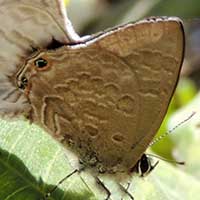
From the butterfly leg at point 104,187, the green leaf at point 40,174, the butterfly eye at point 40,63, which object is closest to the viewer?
A: the green leaf at point 40,174

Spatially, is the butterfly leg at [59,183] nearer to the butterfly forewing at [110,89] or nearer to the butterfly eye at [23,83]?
the butterfly forewing at [110,89]

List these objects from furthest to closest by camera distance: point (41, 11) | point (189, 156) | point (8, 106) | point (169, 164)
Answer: point (189, 156) → point (169, 164) → point (8, 106) → point (41, 11)

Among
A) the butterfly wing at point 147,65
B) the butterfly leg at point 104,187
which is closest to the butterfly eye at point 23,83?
the butterfly wing at point 147,65

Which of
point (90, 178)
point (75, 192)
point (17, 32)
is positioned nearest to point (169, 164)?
point (90, 178)

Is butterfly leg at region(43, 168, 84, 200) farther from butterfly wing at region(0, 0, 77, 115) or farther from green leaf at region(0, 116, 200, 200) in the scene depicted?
butterfly wing at region(0, 0, 77, 115)

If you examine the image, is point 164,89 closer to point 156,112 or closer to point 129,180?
point 156,112

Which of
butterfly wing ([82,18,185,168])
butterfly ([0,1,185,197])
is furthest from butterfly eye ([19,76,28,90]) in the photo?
butterfly wing ([82,18,185,168])
